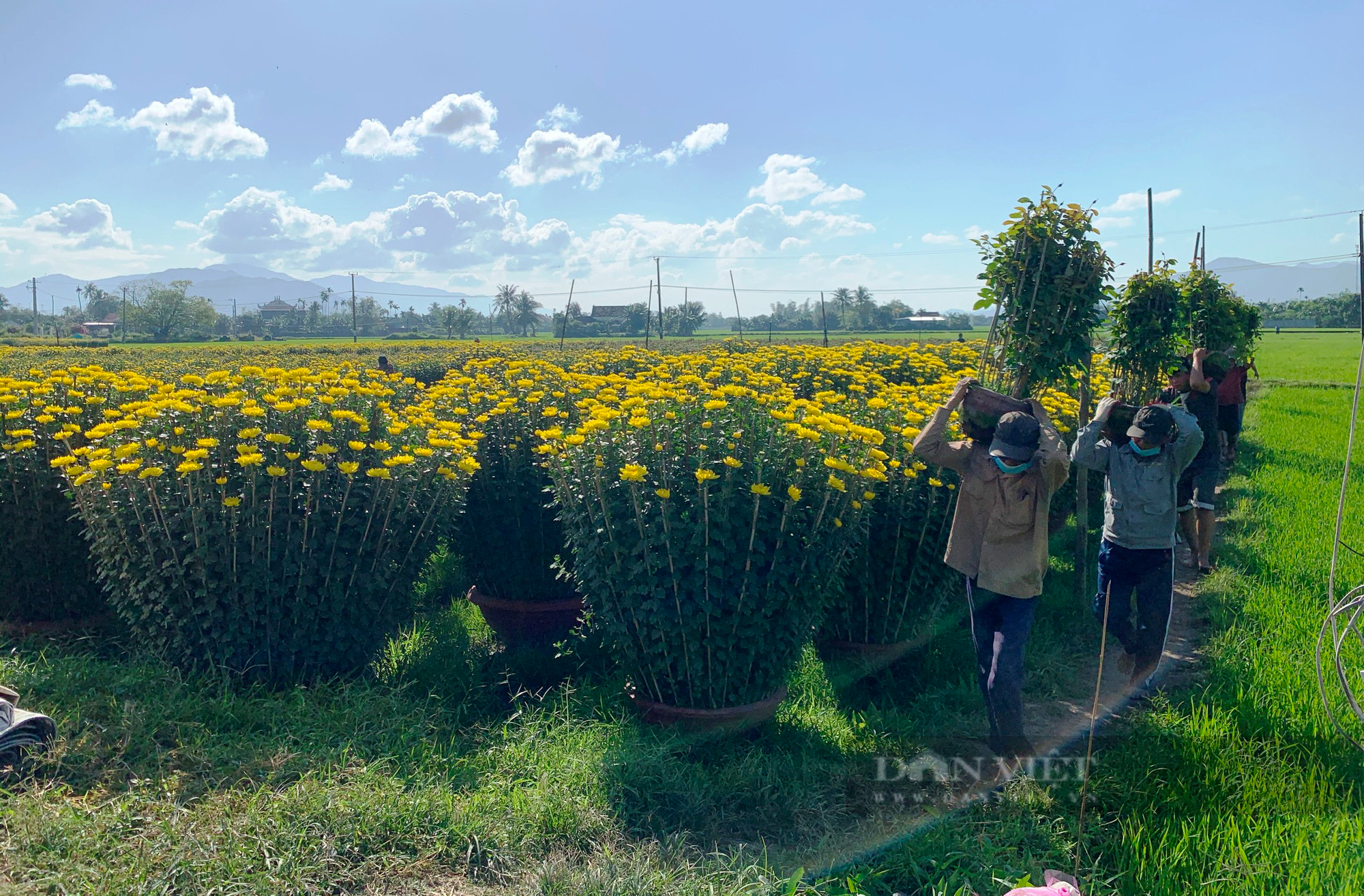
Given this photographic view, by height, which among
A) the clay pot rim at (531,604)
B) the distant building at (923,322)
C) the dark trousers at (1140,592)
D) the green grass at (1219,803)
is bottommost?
the green grass at (1219,803)

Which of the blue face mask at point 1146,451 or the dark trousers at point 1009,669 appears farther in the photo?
the blue face mask at point 1146,451

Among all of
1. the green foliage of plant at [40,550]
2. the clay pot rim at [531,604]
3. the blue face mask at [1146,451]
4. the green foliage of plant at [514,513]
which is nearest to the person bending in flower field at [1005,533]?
the blue face mask at [1146,451]

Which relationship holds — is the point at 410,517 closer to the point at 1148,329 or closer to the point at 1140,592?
the point at 1140,592

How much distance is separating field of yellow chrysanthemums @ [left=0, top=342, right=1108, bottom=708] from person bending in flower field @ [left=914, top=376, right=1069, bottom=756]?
49 centimetres

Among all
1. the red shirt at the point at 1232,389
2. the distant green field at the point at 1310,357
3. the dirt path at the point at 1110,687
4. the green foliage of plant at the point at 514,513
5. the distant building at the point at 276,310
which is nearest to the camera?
the dirt path at the point at 1110,687

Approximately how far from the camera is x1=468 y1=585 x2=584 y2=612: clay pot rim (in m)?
5.54

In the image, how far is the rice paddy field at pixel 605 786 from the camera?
2920 mm

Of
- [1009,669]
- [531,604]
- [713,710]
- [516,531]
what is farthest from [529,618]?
[1009,669]

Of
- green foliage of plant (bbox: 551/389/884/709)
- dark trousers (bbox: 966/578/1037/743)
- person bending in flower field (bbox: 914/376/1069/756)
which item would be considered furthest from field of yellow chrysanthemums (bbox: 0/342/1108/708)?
dark trousers (bbox: 966/578/1037/743)

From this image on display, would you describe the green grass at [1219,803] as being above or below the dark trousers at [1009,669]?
below

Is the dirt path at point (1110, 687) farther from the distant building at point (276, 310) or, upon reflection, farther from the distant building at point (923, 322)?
the distant building at point (276, 310)

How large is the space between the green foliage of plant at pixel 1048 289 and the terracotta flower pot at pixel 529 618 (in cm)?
332

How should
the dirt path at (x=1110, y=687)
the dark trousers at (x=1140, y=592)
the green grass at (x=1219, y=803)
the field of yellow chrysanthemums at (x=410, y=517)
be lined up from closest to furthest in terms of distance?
the green grass at (x=1219, y=803) → the field of yellow chrysanthemums at (x=410, y=517) → the dirt path at (x=1110, y=687) → the dark trousers at (x=1140, y=592)

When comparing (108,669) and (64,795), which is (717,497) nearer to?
(64,795)
